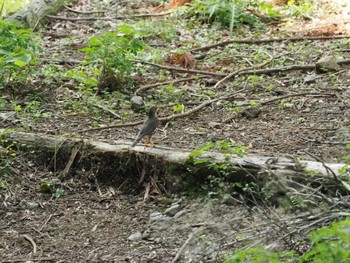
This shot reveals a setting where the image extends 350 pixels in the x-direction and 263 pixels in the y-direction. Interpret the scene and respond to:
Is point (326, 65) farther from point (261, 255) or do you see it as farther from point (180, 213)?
point (261, 255)

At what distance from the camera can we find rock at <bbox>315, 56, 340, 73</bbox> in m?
7.58

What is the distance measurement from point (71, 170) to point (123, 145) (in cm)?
51

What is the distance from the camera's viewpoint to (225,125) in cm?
630

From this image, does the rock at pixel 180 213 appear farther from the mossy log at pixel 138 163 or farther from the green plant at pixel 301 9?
the green plant at pixel 301 9

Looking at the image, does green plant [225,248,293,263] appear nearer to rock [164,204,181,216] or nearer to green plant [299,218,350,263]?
green plant [299,218,350,263]

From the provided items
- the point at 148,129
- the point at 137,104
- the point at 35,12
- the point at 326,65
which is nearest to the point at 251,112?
the point at 137,104

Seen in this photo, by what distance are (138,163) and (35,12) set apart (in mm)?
5747

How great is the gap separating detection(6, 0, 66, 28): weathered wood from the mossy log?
14.8 ft

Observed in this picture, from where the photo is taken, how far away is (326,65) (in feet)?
24.9

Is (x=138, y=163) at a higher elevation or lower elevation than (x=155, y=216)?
higher

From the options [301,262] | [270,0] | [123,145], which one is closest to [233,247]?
[301,262]

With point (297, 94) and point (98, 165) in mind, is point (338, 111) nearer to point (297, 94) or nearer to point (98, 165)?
point (297, 94)

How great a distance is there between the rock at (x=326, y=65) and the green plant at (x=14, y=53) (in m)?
3.31

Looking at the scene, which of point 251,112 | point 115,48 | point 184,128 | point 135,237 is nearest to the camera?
point 135,237
